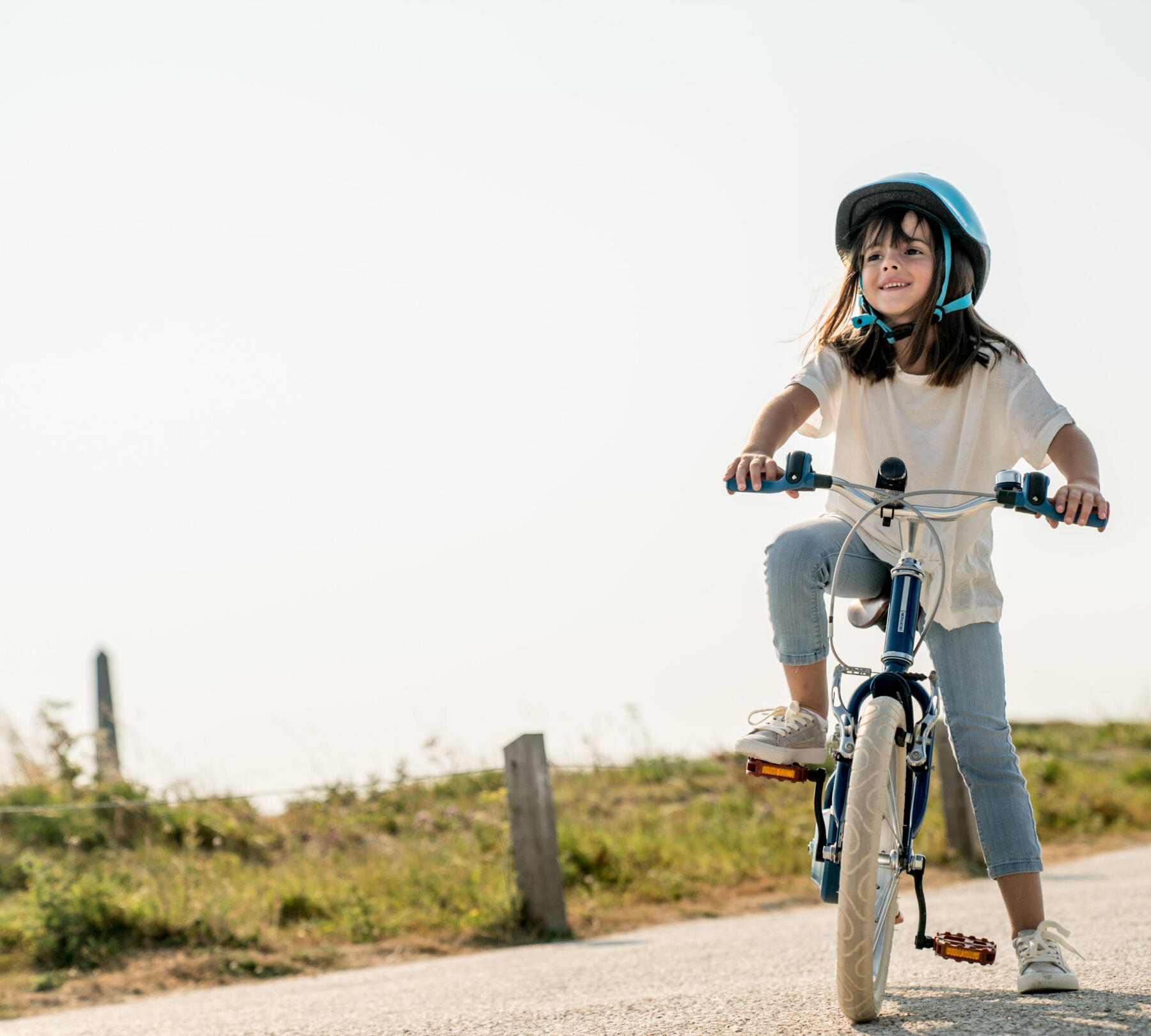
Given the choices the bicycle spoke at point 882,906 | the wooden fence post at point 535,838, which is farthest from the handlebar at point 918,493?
the wooden fence post at point 535,838

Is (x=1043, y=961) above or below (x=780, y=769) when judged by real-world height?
below

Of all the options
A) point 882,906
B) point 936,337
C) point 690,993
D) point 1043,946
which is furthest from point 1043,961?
point 936,337

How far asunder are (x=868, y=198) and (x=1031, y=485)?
1060mm

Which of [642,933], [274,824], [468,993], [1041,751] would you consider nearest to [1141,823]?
[1041,751]

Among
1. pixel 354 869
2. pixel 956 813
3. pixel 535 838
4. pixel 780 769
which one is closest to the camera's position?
pixel 780 769

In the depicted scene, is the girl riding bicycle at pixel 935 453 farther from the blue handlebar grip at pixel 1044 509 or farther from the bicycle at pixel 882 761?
the blue handlebar grip at pixel 1044 509

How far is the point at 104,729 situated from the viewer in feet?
33.3

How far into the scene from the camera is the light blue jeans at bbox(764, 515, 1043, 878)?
330 cm

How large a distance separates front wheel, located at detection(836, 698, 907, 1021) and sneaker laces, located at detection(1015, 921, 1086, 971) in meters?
0.51

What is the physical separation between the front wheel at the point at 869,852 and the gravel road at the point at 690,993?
0.12 metres

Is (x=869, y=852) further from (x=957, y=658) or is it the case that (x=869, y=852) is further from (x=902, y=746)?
(x=957, y=658)

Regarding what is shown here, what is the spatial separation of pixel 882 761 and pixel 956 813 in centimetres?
719

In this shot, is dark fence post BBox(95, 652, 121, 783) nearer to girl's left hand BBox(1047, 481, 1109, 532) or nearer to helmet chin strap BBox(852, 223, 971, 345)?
helmet chin strap BBox(852, 223, 971, 345)

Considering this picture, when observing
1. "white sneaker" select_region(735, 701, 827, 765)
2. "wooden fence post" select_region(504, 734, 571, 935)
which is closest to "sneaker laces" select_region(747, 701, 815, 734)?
"white sneaker" select_region(735, 701, 827, 765)
